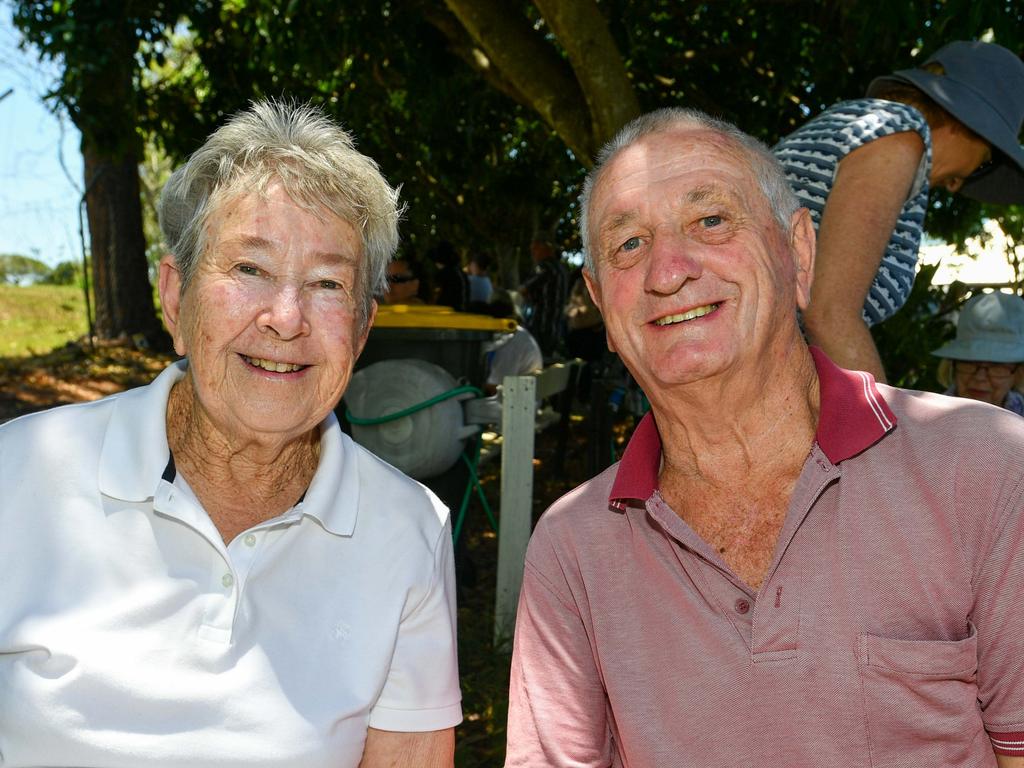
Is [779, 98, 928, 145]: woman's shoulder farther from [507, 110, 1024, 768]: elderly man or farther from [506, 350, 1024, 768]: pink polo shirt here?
[506, 350, 1024, 768]: pink polo shirt

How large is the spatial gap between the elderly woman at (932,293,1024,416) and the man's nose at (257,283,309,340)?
330 cm

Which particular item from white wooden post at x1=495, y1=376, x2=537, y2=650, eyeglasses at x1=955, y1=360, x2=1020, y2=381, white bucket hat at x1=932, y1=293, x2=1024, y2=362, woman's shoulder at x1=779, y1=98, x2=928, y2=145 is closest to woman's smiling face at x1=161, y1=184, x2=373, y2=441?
woman's shoulder at x1=779, y1=98, x2=928, y2=145

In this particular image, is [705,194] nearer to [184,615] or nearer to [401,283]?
[184,615]

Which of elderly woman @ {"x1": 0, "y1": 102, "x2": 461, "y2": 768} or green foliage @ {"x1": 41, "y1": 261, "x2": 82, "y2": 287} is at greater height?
green foliage @ {"x1": 41, "y1": 261, "x2": 82, "y2": 287}

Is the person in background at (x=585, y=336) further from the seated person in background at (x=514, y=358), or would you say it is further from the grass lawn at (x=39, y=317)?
the grass lawn at (x=39, y=317)

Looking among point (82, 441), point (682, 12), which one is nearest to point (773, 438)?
point (82, 441)

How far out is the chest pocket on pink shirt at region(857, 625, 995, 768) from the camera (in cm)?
164

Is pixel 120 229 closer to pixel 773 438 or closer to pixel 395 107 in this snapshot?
pixel 395 107

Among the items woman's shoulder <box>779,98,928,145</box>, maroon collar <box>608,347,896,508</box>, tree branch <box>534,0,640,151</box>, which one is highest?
tree branch <box>534,0,640,151</box>

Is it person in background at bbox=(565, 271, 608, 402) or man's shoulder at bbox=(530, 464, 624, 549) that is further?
person in background at bbox=(565, 271, 608, 402)

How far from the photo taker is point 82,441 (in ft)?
6.43

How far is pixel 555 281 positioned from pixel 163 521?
9.79 m

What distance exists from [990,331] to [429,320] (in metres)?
2.54

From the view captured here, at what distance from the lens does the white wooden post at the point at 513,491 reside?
4480 mm
